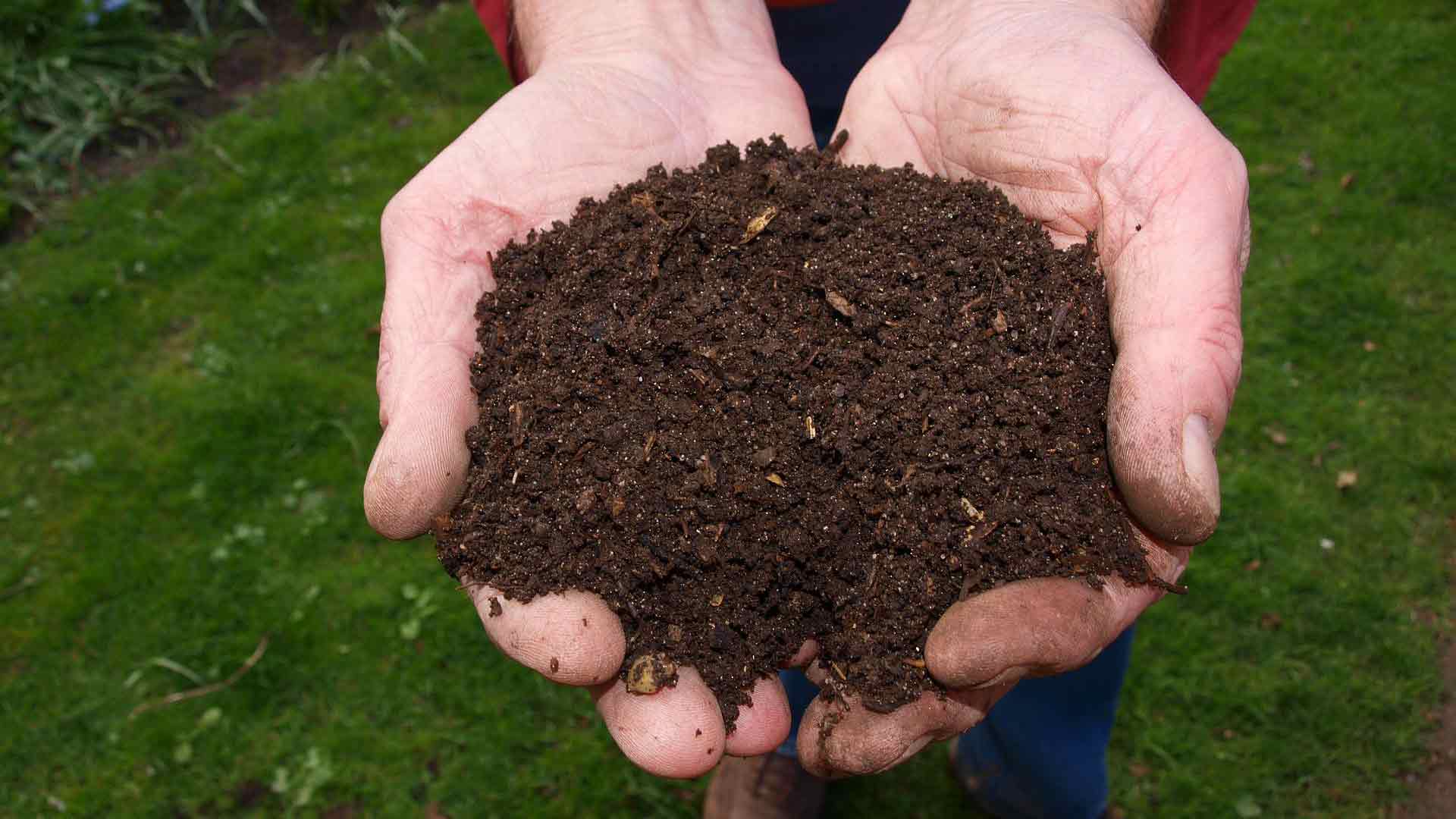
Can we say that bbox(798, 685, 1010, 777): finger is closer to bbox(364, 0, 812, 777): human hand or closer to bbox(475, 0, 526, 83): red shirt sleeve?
bbox(364, 0, 812, 777): human hand

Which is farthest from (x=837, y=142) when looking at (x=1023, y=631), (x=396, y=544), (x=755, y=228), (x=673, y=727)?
(x=396, y=544)

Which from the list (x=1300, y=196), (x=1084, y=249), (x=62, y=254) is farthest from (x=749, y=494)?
(x=62, y=254)

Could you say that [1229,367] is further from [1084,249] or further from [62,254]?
[62,254]

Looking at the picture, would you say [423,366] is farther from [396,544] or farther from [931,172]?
[396,544]

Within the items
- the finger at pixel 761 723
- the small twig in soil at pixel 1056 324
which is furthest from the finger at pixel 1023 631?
the small twig in soil at pixel 1056 324

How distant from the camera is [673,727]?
1962mm

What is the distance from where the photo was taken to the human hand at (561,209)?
1984 millimetres

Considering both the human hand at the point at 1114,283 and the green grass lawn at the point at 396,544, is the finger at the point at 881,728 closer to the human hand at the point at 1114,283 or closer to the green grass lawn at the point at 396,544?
the human hand at the point at 1114,283

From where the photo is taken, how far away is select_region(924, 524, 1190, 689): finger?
5.88ft

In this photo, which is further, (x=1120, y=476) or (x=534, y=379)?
(x=534, y=379)

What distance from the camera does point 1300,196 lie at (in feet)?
15.8

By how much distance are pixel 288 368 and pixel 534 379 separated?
117 inches

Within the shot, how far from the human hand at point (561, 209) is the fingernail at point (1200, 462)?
3.16 feet

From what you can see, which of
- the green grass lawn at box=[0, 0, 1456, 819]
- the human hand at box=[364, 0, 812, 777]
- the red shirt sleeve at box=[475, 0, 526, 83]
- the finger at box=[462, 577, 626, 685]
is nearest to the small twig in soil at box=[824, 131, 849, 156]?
the human hand at box=[364, 0, 812, 777]
